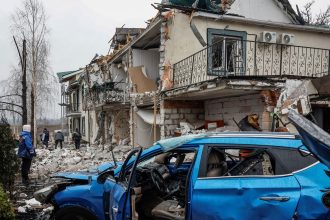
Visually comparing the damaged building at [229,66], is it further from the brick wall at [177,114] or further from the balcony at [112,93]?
the balcony at [112,93]

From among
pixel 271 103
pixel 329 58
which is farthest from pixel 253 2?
pixel 271 103

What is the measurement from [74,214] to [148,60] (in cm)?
1280

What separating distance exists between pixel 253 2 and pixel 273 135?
1162cm

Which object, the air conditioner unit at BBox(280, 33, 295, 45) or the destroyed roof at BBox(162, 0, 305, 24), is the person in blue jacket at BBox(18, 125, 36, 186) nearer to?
the destroyed roof at BBox(162, 0, 305, 24)

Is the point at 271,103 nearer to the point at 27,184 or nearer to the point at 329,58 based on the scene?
the point at 329,58

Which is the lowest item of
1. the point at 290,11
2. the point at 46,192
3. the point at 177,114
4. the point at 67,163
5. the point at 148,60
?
the point at 67,163

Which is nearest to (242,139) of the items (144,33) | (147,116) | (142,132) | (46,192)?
(46,192)

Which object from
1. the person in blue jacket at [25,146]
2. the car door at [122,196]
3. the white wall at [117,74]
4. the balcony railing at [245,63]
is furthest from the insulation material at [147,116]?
the car door at [122,196]

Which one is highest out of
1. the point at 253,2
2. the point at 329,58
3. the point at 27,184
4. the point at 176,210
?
the point at 253,2

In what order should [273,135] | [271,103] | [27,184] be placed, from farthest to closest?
[27,184] → [271,103] → [273,135]

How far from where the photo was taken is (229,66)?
42.2ft

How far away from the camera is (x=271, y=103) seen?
1052 cm

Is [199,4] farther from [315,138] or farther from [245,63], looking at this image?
[315,138]

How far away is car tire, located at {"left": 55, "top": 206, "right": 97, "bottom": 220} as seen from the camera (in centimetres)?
521
